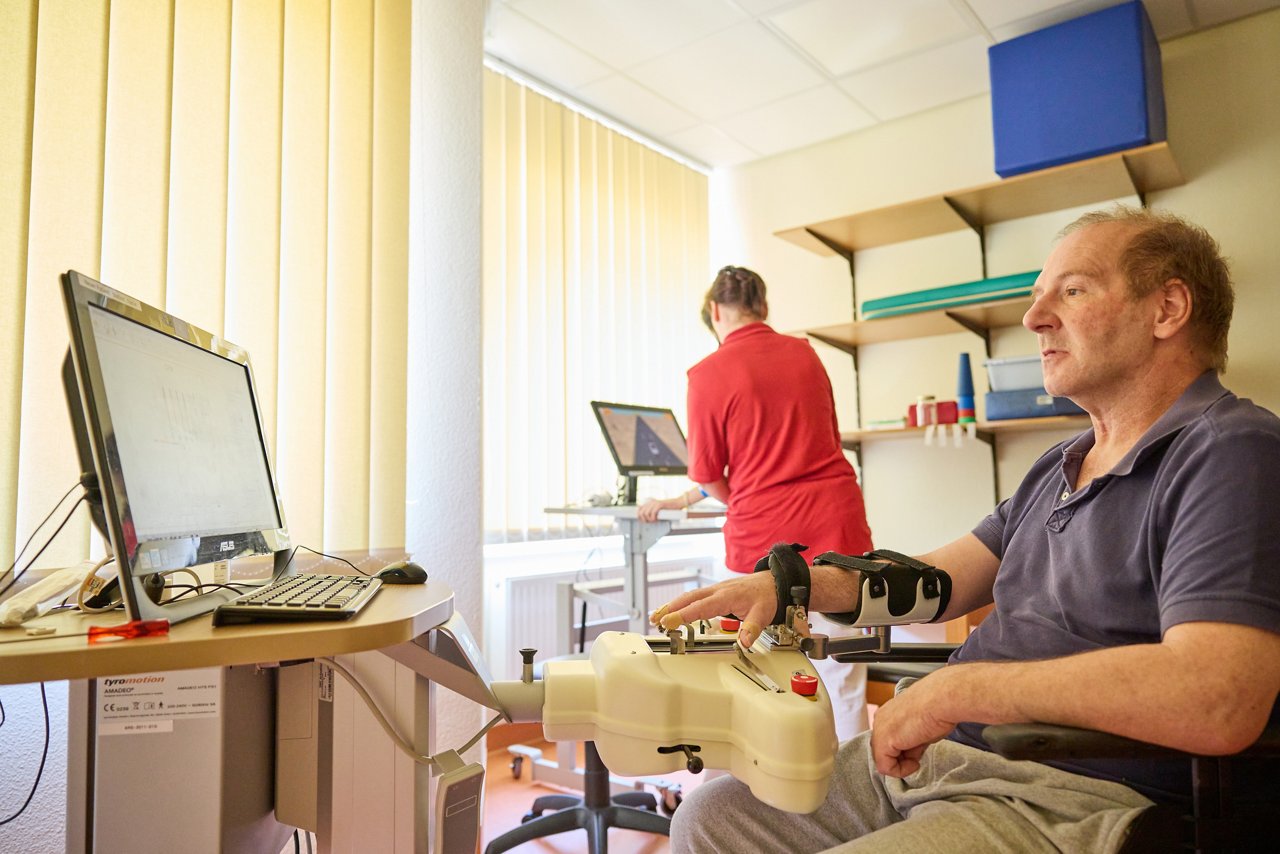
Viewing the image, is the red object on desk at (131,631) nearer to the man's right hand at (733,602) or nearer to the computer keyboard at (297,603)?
the computer keyboard at (297,603)

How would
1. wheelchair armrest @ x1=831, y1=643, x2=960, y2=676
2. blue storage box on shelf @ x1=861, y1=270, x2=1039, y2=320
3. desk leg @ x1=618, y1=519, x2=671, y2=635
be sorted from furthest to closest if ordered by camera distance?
blue storage box on shelf @ x1=861, y1=270, x2=1039, y2=320, desk leg @ x1=618, y1=519, x2=671, y2=635, wheelchair armrest @ x1=831, y1=643, x2=960, y2=676

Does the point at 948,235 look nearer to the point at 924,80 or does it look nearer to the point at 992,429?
the point at 924,80

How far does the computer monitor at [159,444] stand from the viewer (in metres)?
0.80

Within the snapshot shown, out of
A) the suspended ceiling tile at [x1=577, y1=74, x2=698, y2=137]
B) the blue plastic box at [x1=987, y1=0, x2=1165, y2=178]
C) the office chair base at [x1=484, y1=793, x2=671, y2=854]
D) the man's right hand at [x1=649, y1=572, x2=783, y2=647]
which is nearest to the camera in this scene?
the man's right hand at [x1=649, y1=572, x2=783, y2=647]

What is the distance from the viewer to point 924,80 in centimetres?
322

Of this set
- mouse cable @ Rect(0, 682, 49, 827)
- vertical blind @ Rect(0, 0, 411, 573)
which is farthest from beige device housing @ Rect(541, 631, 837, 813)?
vertical blind @ Rect(0, 0, 411, 573)

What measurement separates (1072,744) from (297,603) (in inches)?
30.0

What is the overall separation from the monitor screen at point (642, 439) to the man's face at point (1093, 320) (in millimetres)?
1615

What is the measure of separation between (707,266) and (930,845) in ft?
11.4

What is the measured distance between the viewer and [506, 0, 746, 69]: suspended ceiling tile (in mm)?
2729

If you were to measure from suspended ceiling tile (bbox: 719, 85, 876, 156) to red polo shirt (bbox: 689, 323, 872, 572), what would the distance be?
1678 millimetres

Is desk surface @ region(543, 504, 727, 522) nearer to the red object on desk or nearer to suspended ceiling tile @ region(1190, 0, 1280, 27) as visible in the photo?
the red object on desk

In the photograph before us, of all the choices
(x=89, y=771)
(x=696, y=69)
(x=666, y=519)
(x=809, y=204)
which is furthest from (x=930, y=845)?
(x=809, y=204)

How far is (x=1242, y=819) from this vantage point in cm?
78
